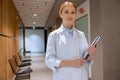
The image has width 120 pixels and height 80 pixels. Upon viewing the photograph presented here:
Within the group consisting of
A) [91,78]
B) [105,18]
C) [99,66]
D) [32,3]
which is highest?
[32,3]

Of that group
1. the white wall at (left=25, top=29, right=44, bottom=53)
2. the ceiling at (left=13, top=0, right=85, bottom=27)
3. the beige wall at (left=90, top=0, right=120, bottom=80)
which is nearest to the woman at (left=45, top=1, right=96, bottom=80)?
the beige wall at (left=90, top=0, right=120, bottom=80)

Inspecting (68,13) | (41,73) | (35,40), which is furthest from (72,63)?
(35,40)

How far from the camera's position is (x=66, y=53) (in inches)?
62.6

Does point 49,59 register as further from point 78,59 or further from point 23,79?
point 23,79

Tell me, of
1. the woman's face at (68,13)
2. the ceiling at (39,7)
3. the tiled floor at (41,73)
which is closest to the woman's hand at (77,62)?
the woman's face at (68,13)

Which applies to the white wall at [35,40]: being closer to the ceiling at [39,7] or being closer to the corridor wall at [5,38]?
the ceiling at [39,7]

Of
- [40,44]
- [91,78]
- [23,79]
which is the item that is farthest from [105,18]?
[40,44]

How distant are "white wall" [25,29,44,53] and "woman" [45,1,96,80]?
855 inches

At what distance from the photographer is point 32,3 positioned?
26.1ft

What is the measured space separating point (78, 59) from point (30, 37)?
72.1 feet

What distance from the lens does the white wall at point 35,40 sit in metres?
23.2

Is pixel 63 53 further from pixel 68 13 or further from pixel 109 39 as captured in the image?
pixel 109 39

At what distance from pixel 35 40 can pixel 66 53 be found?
2194cm

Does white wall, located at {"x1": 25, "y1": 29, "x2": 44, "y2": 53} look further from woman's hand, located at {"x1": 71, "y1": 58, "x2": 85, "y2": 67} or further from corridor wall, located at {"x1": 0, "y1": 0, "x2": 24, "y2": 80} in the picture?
woman's hand, located at {"x1": 71, "y1": 58, "x2": 85, "y2": 67}
